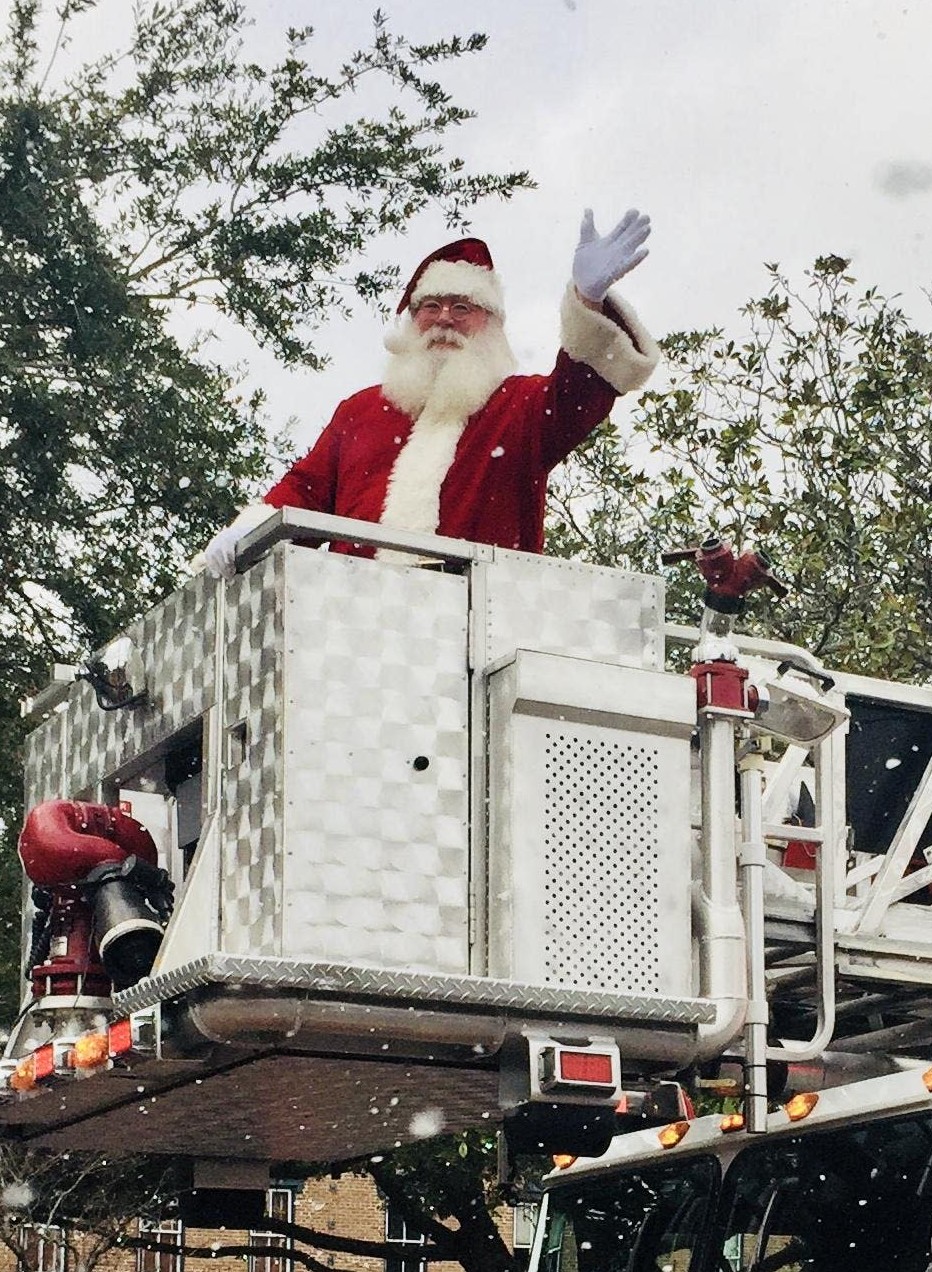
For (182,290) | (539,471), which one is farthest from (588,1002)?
(182,290)

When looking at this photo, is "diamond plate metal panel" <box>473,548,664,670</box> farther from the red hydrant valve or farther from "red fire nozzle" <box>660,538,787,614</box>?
"red fire nozzle" <box>660,538,787,614</box>

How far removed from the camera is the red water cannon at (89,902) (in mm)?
5961

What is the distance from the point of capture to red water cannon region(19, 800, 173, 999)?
5.96 m

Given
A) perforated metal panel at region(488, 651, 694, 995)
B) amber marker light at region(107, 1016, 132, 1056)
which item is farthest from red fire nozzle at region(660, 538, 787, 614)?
amber marker light at region(107, 1016, 132, 1056)

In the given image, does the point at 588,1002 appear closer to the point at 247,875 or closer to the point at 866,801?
the point at 247,875

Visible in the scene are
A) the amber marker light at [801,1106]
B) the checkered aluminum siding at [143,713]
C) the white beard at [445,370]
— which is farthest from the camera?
the white beard at [445,370]

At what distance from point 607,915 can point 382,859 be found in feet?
2.13

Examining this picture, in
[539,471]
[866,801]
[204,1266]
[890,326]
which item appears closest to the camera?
[539,471]

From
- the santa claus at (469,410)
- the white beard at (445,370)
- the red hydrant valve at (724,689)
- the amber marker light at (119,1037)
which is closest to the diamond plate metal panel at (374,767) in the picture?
the santa claus at (469,410)

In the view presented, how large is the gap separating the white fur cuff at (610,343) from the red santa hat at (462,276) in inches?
37.3

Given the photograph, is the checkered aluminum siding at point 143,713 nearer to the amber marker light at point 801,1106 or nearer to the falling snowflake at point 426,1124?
the falling snowflake at point 426,1124

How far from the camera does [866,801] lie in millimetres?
7391

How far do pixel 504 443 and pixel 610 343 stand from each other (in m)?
0.60

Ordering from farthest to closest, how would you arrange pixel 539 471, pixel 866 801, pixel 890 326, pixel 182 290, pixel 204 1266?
pixel 204 1266, pixel 182 290, pixel 890 326, pixel 866 801, pixel 539 471
